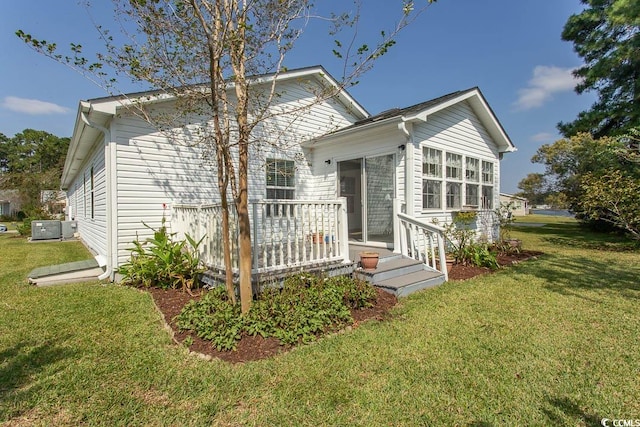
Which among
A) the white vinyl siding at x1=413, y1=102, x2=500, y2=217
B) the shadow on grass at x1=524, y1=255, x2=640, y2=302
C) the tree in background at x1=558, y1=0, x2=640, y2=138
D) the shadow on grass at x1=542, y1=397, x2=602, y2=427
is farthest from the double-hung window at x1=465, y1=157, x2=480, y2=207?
the tree in background at x1=558, y1=0, x2=640, y2=138

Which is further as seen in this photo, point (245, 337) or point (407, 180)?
point (407, 180)

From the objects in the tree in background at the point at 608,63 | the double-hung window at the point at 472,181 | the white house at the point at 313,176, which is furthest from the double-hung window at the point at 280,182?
the tree in background at the point at 608,63

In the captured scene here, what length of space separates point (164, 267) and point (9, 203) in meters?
46.0

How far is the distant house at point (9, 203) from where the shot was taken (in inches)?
1302

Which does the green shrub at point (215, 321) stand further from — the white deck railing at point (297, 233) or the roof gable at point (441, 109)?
the roof gable at point (441, 109)

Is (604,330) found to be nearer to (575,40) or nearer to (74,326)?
(74,326)

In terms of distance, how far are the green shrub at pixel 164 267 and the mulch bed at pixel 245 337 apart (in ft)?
0.65

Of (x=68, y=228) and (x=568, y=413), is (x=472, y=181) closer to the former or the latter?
(x=568, y=413)

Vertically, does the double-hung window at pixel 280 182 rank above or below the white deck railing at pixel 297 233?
above

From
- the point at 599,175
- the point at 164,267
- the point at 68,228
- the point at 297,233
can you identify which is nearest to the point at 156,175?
the point at 164,267

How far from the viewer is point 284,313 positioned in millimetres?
3584

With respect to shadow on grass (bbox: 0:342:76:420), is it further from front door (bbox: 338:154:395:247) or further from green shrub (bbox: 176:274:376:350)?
front door (bbox: 338:154:395:247)

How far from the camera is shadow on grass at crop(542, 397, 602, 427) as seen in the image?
6.82 ft

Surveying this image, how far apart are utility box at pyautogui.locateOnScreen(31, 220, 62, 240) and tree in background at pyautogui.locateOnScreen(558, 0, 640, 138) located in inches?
950
